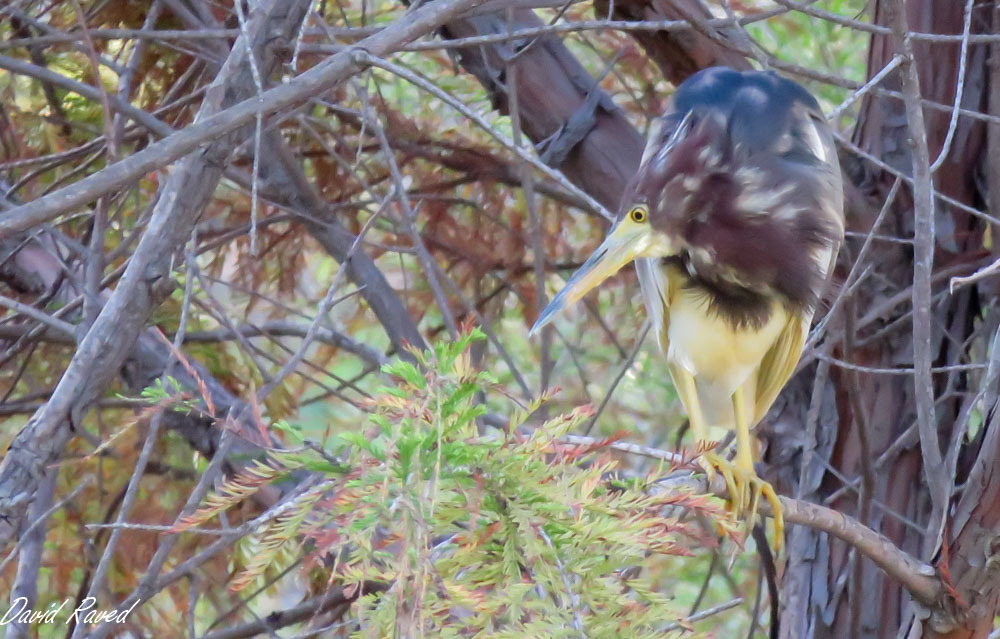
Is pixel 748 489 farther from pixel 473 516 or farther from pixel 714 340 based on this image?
pixel 473 516

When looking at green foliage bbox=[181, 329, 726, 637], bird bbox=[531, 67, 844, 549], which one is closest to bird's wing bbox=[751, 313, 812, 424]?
bird bbox=[531, 67, 844, 549]

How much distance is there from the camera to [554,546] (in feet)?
3.22

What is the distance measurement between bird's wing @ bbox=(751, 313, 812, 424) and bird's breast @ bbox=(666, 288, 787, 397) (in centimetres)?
3

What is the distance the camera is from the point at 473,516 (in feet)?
2.99

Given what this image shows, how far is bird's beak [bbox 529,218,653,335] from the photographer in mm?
1574

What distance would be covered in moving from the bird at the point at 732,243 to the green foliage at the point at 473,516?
20.2 inches

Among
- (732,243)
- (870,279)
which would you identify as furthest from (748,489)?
(870,279)

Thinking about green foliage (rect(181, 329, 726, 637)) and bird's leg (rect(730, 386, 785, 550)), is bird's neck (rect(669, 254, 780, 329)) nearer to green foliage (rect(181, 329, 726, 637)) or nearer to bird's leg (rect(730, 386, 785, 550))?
bird's leg (rect(730, 386, 785, 550))

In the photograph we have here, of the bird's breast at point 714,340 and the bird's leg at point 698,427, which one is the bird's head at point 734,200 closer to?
the bird's breast at point 714,340

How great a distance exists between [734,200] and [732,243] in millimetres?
68

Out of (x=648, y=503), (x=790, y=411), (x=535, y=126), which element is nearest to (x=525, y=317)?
(x=535, y=126)

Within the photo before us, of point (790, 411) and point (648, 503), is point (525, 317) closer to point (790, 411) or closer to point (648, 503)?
point (790, 411)

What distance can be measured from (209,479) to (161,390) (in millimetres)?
681

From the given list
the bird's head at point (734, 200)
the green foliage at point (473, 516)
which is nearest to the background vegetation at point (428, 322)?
the green foliage at point (473, 516)
